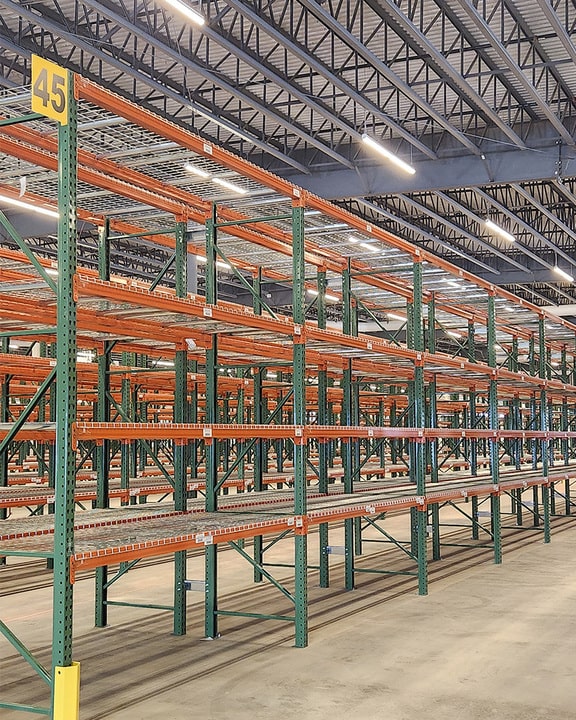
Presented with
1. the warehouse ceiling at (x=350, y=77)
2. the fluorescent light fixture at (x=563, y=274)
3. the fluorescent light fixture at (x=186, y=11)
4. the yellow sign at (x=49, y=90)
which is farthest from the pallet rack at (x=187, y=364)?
the fluorescent light fixture at (x=563, y=274)

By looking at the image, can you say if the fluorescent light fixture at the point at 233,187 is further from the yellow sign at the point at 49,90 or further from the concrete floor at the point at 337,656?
the concrete floor at the point at 337,656

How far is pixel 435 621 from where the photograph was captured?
30.2 ft

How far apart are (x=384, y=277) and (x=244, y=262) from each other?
2336 mm

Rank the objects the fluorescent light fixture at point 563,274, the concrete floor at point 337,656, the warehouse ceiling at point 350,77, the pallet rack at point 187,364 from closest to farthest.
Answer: the pallet rack at point 187,364 → the concrete floor at point 337,656 → the warehouse ceiling at point 350,77 → the fluorescent light fixture at point 563,274

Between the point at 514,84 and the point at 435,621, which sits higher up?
the point at 514,84

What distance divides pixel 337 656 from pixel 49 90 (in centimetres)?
530

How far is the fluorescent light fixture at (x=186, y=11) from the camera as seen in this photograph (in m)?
9.05

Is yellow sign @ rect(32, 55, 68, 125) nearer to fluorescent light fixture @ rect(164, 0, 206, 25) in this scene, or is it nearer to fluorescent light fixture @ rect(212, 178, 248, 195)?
fluorescent light fixture @ rect(212, 178, 248, 195)

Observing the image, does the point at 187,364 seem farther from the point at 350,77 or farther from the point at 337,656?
the point at 350,77

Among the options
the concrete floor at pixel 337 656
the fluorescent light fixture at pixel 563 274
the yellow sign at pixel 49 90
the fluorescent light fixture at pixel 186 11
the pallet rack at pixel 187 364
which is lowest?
the concrete floor at pixel 337 656

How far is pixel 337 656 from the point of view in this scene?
7746 millimetres

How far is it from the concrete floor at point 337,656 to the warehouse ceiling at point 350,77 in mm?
6528

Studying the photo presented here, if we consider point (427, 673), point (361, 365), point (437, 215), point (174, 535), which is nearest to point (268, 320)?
point (174, 535)

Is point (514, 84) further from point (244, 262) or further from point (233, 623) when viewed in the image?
point (233, 623)
